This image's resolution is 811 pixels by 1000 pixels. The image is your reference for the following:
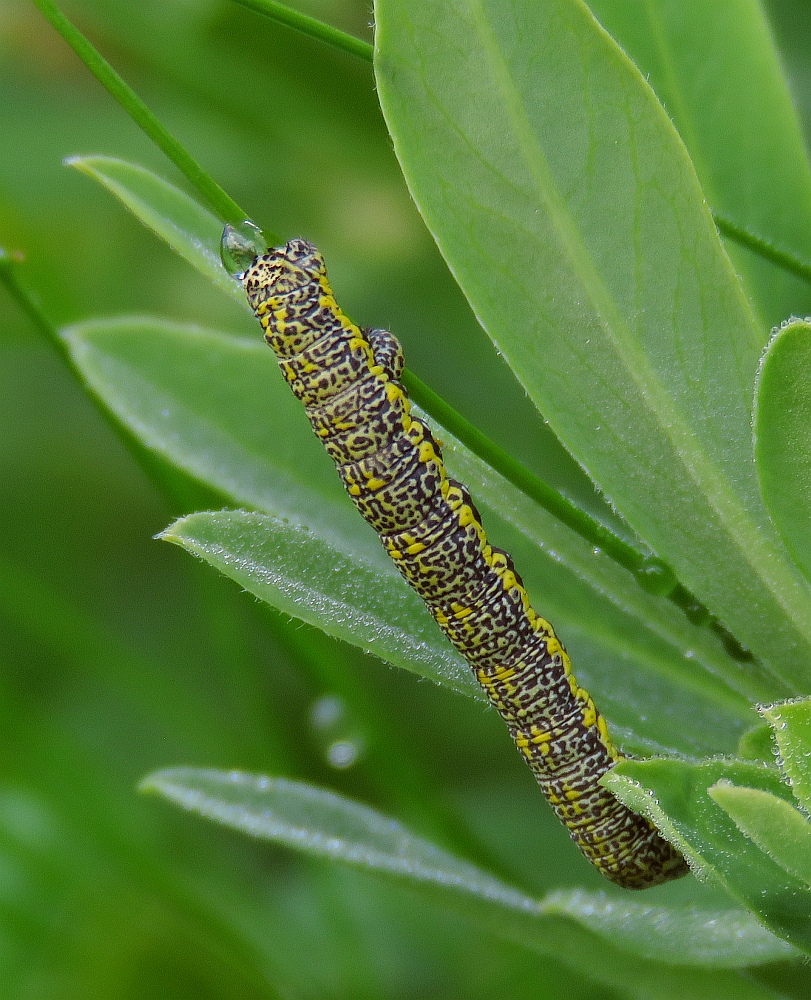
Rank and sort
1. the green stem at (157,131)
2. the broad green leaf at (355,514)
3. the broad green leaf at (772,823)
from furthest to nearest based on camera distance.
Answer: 1. the broad green leaf at (355,514)
2. the green stem at (157,131)
3. the broad green leaf at (772,823)

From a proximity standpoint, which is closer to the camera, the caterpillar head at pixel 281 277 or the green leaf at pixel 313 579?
the green leaf at pixel 313 579

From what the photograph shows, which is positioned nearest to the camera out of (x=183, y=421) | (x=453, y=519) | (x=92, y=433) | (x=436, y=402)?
(x=436, y=402)

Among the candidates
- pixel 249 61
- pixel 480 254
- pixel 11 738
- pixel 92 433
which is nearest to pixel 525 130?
pixel 480 254

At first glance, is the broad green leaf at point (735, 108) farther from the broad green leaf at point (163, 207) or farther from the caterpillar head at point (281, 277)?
the broad green leaf at point (163, 207)

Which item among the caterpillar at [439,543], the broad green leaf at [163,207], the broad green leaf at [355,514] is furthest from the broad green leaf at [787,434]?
the broad green leaf at [163,207]

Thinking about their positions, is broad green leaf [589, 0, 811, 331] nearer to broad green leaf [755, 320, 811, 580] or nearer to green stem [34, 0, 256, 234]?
broad green leaf [755, 320, 811, 580]

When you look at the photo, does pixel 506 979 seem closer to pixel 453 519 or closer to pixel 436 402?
pixel 453 519

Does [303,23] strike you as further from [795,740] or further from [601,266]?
[795,740]

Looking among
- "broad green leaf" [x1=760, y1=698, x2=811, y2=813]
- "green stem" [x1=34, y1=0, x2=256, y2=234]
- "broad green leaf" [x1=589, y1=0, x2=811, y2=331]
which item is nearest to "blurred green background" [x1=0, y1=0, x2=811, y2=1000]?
"green stem" [x1=34, y1=0, x2=256, y2=234]
